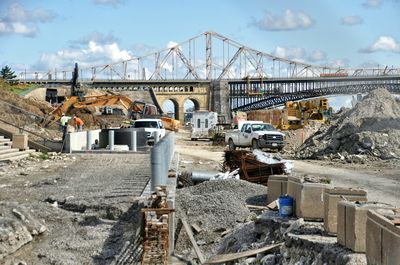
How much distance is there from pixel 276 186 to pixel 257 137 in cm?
2224

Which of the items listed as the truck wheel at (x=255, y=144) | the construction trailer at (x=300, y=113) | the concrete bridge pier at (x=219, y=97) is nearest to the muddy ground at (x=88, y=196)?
the truck wheel at (x=255, y=144)

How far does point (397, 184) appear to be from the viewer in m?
20.6

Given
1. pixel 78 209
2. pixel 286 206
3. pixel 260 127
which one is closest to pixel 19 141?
pixel 78 209

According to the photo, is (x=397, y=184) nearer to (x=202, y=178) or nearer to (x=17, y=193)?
(x=202, y=178)

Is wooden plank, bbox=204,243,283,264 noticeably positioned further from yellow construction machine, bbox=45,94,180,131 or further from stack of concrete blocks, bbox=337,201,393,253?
yellow construction machine, bbox=45,94,180,131

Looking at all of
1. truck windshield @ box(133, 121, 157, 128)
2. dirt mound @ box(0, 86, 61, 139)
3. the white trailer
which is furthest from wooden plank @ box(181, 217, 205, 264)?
the white trailer

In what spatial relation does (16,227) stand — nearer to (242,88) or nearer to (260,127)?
(260,127)

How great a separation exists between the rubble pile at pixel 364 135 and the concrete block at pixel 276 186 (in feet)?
53.8

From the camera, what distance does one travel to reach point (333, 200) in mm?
9211

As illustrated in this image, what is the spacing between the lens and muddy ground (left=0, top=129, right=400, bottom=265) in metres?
12.3

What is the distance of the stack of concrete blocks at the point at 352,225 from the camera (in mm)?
7621

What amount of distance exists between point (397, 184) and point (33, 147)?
1637 cm

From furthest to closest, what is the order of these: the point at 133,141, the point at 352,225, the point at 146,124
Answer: the point at 146,124 → the point at 133,141 → the point at 352,225

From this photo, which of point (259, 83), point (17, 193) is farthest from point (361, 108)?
point (259, 83)
